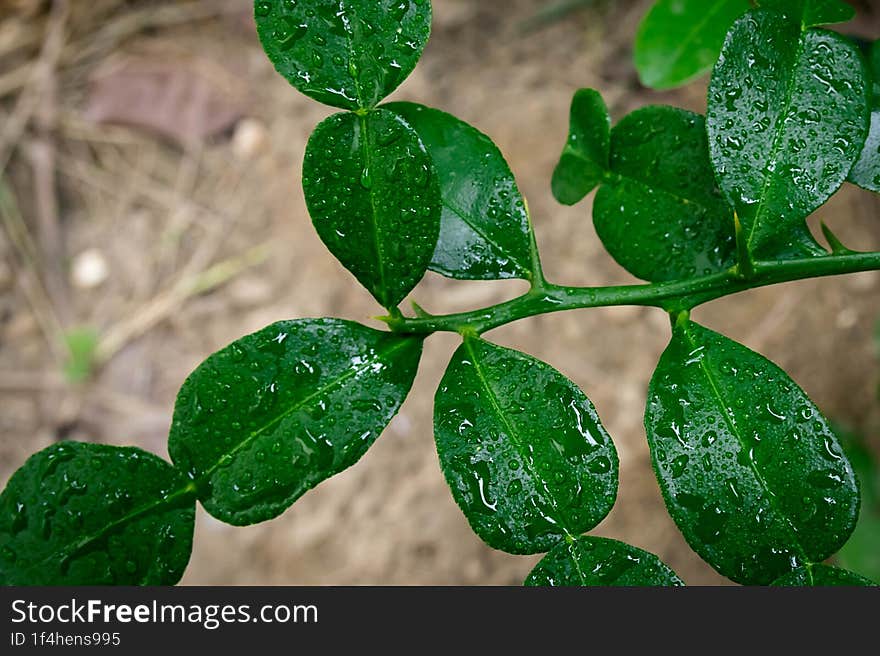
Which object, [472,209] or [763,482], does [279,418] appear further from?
[763,482]

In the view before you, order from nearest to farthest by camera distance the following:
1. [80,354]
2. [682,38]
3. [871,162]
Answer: [871,162] < [682,38] < [80,354]

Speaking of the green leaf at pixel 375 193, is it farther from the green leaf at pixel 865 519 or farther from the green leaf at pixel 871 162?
the green leaf at pixel 865 519

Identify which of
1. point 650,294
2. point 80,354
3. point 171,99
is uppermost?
point 171,99

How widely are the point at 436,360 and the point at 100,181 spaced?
3.27 ft

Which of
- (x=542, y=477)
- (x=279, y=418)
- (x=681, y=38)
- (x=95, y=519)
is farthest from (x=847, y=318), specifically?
(x=95, y=519)

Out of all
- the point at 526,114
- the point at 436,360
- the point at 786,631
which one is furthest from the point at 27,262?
the point at 786,631

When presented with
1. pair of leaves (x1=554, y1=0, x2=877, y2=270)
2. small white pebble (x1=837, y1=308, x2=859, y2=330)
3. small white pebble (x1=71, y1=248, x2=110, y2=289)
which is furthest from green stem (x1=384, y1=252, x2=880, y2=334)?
small white pebble (x1=71, y1=248, x2=110, y2=289)

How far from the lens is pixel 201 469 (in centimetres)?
62

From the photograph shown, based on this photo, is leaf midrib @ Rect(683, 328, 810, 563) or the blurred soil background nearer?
leaf midrib @ Rect(683, 328, 810, 563)

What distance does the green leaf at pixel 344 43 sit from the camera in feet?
1.99

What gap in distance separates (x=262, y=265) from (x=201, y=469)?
4.59 feet

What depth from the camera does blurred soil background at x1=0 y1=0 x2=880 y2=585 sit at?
5.78 feet

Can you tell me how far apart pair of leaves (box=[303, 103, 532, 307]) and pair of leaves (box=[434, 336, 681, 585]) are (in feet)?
0.38

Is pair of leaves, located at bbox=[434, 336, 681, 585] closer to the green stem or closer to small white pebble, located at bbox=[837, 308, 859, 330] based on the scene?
the green stem
